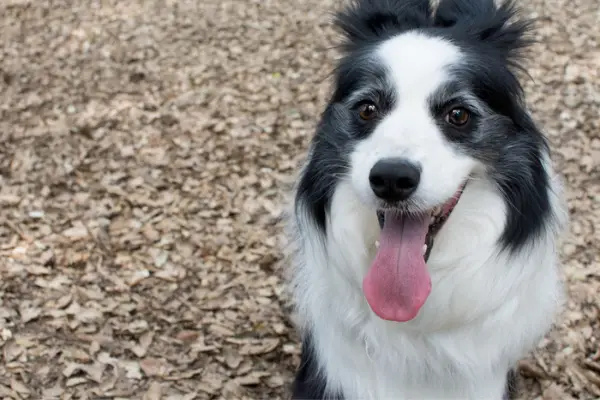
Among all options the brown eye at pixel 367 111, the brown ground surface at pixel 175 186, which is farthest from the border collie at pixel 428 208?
the brown ground surface at pixel 175 186

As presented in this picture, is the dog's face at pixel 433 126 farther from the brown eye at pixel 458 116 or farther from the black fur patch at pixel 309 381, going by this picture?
the black fur patch at pixel 309 381

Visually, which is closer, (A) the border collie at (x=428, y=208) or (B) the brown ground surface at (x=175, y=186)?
(A) the border collie at (x=428, y=208)

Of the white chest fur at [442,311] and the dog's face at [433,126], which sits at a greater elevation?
the dog's face at [433,126]

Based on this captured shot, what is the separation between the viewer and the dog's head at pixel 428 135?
187 centimetres

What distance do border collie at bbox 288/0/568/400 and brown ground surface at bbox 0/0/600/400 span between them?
895 mm

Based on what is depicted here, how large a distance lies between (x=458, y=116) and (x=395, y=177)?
32 cm

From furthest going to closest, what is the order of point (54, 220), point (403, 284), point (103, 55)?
point (103, 55) < point (54, 220) < point (403, 284)

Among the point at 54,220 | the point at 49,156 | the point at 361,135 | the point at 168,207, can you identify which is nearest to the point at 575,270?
the point at 361,135

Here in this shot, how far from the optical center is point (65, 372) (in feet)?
9.80

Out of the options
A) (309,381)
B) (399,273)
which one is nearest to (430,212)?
(399,273)

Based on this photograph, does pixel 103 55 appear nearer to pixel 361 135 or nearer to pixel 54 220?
pixel 54 220

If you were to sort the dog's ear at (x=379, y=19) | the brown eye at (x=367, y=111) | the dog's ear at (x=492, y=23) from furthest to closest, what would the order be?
the dog's ear at (x=379, y=19)
the dog's ear at (x=492, y=23)
the brown eye at (x=367, y=111)

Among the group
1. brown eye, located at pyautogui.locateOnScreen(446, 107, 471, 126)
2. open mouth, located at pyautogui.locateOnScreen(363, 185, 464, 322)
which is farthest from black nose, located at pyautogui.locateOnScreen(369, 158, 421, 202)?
brown eye, located at pyautogui.locateOnScreen(446, 107, 471, 126)

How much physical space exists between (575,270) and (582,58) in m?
2.21
